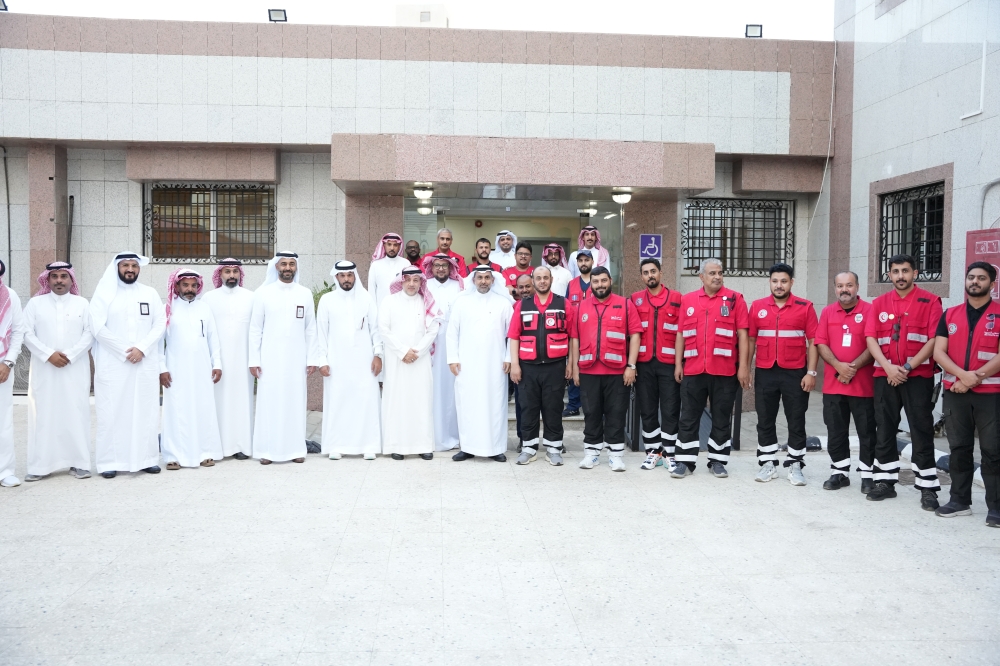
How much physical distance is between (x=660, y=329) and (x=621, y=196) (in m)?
5.22

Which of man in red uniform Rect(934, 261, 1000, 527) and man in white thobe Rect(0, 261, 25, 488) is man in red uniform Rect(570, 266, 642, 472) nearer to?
man in red uniform Rect(934, 261, 1000, 527)

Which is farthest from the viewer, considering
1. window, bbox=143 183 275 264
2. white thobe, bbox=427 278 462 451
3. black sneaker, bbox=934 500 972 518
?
window, bbox=143 183 275 264

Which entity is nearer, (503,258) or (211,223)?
(503,258)

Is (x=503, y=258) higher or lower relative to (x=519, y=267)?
higher

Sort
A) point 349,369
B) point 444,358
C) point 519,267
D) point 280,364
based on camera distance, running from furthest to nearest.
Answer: point 519,267
point 444,358
point 349,369
point 280,364

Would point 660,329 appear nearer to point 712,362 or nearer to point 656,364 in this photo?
point 656,364

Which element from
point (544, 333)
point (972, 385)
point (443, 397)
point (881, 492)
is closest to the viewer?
point (972, 385)

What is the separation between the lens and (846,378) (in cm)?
656

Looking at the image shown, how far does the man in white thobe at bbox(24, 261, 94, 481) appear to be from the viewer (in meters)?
7.05

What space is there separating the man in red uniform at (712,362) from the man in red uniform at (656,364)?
14 centimetres

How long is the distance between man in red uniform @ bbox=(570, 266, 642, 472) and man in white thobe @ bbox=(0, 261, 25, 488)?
474cm

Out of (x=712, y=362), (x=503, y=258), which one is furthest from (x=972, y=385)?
(x=503, y=258)

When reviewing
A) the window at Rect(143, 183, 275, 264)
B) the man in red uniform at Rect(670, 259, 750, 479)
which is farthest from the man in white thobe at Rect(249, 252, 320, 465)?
the window at Rect(143, 183, 275, 264)

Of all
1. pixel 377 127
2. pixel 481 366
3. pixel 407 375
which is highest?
pixel 377 127
